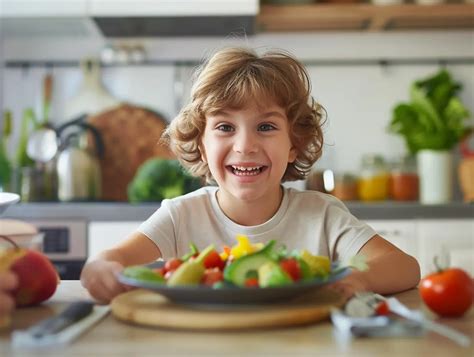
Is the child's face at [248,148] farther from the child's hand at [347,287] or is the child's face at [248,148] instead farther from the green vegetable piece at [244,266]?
the green vegetable piece at [244,266]

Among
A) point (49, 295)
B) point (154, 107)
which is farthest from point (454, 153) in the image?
point (49, 295)

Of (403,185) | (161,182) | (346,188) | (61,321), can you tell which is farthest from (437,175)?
(61,321)

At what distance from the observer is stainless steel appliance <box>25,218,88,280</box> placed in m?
2.64

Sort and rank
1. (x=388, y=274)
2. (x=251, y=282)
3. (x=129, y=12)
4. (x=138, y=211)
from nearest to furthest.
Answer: (x=251, y=282) → (x=388, y=274) → (x=138, y=211) → (x=129, y=12)

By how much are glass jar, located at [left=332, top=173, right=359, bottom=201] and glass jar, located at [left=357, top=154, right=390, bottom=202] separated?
0.03m

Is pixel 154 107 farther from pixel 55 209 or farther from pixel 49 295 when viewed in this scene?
pixel 49 295

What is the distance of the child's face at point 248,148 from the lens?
4.75 feet

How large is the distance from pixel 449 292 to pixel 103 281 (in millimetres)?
507

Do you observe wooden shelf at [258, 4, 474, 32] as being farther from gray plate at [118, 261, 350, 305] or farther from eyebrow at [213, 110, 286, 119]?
gray plate at [118, 261, 350, 305]

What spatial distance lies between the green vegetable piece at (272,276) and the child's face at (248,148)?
1.89 feet

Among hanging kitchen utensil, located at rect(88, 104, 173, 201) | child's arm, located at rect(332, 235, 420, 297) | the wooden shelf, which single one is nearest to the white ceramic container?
the wooden shelf

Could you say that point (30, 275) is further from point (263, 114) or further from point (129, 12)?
point (129, 12)

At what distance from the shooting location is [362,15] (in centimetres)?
294

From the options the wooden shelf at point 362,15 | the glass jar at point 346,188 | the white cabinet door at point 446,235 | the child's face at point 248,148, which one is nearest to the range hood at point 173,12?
the wooden shelf at point 362,15
